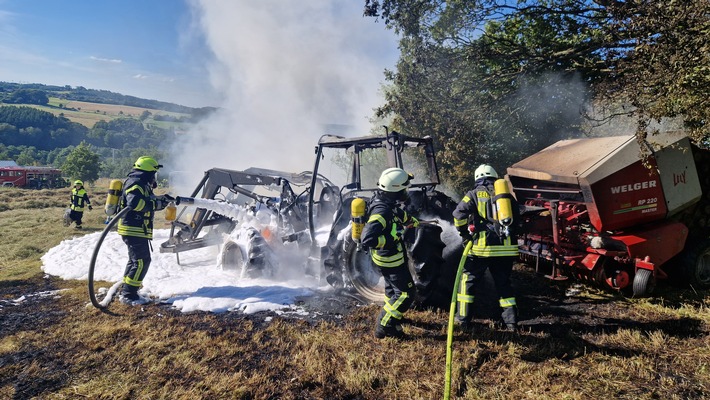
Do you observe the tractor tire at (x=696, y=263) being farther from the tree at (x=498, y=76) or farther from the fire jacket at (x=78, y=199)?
the fire jacket at (x=78, y=199)

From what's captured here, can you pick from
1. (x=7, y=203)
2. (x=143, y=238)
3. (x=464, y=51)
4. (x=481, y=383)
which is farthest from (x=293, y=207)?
(x=7, y=203)

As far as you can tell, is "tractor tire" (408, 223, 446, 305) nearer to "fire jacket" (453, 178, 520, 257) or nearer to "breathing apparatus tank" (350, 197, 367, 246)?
"fire jacket" (453, 178, 520, 257)

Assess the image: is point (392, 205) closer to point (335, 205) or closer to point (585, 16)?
point (335, 205)

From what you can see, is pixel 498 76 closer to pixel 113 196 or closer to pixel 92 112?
pixel 113 196

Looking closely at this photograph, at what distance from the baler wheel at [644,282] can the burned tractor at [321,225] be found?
2466mm

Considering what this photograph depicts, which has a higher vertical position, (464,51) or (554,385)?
(464,51)

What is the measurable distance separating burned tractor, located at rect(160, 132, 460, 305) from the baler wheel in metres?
2.47

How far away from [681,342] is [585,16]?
8.68 metres

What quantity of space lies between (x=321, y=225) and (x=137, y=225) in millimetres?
2642

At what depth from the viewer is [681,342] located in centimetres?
392

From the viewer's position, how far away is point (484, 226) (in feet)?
14.6

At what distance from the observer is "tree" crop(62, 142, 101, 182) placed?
34156mm

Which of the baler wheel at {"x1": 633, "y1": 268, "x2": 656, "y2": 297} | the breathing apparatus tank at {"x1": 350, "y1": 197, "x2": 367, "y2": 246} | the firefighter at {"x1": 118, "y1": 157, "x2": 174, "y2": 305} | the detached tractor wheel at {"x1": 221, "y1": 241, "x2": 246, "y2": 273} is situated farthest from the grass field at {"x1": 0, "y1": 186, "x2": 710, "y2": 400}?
the detached tractor wheel at {"x1": 221, "y1": 241, "x2": 246, "y2": 273}

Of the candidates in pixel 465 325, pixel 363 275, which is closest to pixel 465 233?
pixel 465 325
